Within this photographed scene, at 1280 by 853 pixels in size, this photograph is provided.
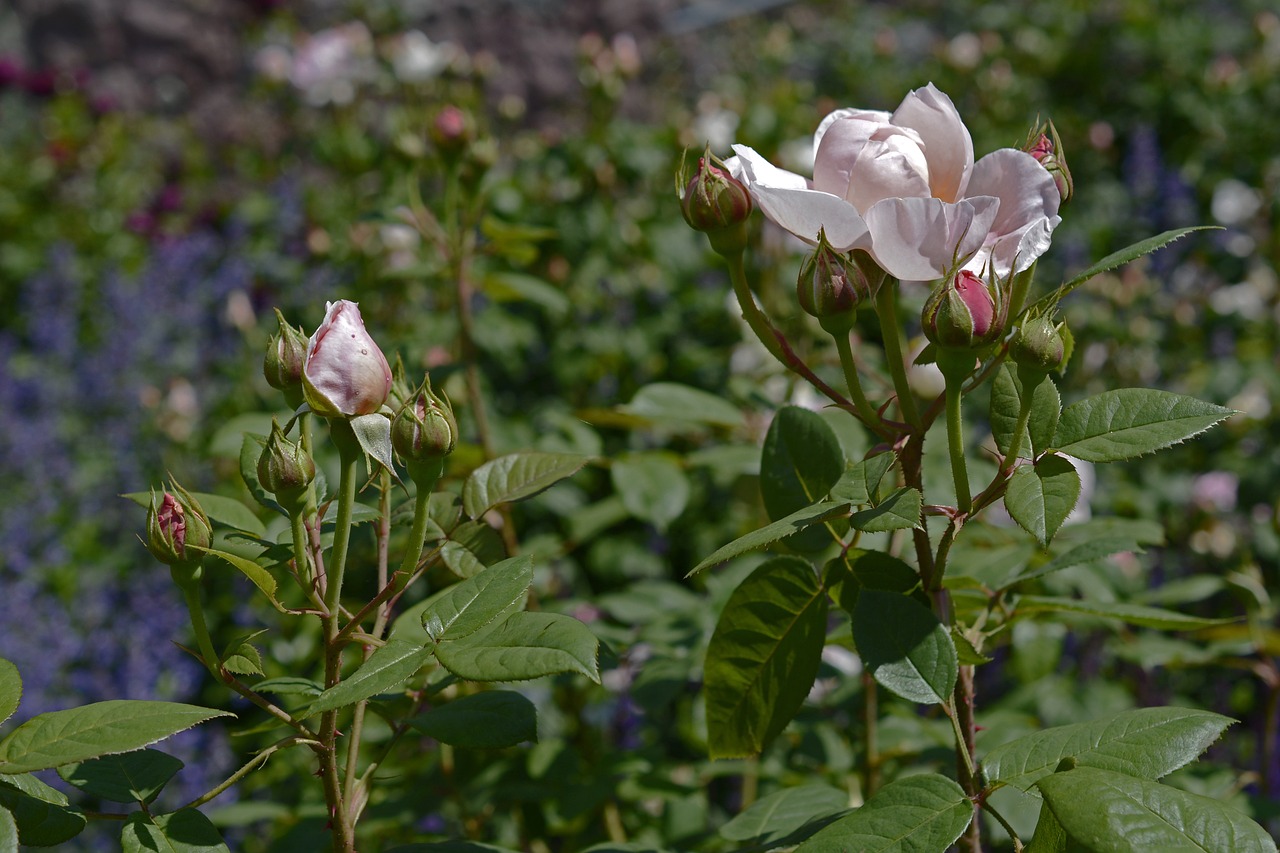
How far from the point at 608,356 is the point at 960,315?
130cm

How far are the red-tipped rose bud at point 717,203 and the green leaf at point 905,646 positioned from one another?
0.21 meters

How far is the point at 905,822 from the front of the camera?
0.46m

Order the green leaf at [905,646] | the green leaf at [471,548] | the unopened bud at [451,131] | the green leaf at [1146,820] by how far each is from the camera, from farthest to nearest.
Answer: the unopened bud at [451,131] < the green leaf at [471,548] < the green leaf at [905,646] < the green leaf at [1146,820]

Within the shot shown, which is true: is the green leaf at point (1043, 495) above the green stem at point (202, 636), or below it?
above

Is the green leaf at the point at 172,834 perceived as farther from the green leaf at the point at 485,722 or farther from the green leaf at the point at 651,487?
the green leaf at the point at 651,487

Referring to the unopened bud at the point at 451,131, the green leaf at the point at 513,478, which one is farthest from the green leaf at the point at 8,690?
the unopened bud at the point at 451,131

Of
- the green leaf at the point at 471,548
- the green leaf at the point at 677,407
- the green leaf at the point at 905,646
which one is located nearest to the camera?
the green leaf at the point at 905,646

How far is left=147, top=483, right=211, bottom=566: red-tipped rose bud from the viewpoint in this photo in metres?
0.51

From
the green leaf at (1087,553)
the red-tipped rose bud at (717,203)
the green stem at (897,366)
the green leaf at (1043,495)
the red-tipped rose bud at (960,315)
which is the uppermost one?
the red-tipped rose bud at (717,203)

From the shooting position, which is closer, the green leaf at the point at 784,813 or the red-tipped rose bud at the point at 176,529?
the red-tipped rose bud at the point at 176,529

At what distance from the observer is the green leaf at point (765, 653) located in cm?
55

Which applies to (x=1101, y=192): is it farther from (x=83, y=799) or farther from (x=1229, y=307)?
(x=83, y=799)

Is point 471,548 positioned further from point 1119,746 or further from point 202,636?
point 1119,746

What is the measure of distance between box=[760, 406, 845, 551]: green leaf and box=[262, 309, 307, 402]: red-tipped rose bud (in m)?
0.26
